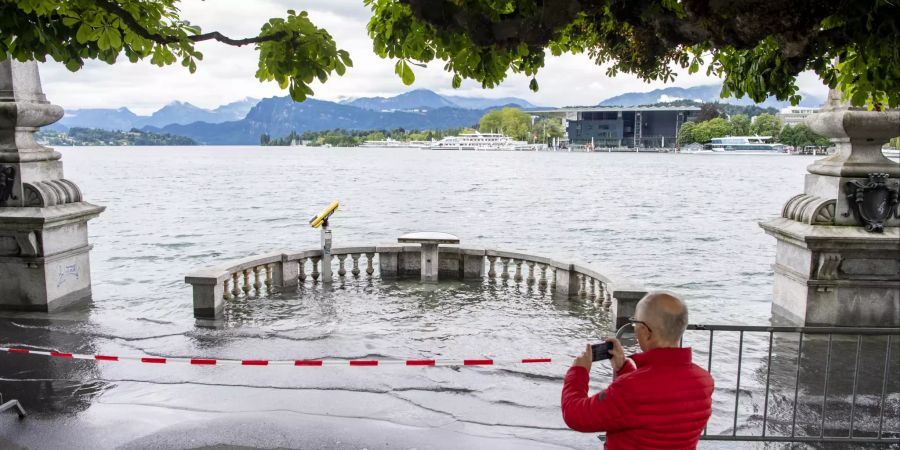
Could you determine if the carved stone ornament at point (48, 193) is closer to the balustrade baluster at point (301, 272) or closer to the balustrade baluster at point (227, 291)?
the balustrade baluster at point (227, 291)

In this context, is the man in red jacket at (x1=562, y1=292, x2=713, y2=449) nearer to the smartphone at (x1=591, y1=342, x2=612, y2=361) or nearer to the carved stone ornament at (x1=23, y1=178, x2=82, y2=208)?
the smartphone at (x1=591, y1=342, x2=612, y2=361)

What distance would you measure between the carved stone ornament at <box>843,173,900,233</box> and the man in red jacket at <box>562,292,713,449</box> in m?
8.01

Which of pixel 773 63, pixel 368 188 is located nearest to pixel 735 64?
pixel 773 63

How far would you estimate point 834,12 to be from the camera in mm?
5223

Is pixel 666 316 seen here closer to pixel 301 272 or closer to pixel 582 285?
pixel 582 285

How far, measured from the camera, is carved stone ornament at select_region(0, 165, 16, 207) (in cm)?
1101

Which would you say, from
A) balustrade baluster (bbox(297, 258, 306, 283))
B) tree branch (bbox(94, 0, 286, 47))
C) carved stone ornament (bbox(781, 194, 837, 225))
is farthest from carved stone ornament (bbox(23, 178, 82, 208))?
carved stone ornament (bbox(781, 194, 837, 225))

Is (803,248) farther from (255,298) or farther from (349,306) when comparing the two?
(255,298)

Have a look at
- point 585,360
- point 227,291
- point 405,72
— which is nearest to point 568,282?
point 227,291

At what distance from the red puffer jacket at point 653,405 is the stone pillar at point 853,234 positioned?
24.7ft

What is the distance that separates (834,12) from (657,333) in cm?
322

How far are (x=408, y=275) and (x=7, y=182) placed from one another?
25.6 feet

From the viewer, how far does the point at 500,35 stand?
18.0 ft

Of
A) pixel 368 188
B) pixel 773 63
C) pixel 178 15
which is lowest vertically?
pixel 368 188
